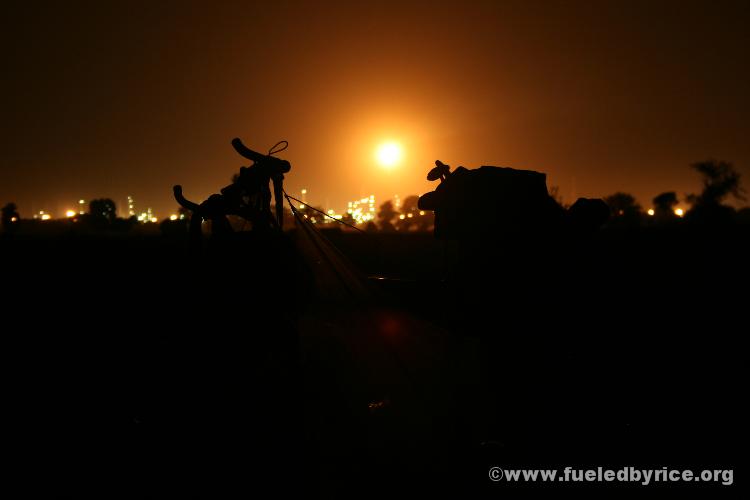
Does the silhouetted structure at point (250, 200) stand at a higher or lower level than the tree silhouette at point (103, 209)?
lower

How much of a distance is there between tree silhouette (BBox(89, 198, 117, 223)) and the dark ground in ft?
365

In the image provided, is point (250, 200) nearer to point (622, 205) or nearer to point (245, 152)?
point (245, 152)

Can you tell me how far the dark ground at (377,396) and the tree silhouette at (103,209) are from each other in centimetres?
11128

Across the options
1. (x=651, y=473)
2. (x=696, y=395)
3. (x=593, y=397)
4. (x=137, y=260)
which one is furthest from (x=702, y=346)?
(x=137, y=260)

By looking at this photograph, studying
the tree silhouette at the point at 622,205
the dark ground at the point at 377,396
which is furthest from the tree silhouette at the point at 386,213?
the dark ground at the point at 377,396

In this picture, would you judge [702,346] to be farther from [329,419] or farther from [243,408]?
[243,408]

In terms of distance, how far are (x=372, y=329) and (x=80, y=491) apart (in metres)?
4.52

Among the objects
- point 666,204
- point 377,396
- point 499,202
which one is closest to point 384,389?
point 377,396

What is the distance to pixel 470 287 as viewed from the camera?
4762 millimetres

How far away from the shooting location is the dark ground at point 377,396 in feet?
14.1

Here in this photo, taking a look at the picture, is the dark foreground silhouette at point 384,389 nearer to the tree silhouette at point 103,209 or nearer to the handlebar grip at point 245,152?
the handlebar grip at point 245,152

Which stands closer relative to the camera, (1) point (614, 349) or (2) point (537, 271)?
(2) point (537, 271)

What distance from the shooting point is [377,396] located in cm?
541

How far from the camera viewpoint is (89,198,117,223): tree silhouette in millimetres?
100125
